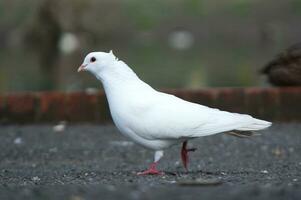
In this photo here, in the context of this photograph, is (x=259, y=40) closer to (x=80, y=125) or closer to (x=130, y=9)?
(x=130, y=9)

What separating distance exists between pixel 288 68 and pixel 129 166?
11.4 feet

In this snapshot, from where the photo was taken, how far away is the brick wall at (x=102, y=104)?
36.8 feet

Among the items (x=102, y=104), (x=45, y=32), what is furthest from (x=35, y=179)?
(x=45, y=32)

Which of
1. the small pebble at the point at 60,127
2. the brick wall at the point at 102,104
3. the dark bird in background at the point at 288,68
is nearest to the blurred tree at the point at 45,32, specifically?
the brick wall at the point at 102,104

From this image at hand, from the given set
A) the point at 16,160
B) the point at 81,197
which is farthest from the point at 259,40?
the point at 81,197

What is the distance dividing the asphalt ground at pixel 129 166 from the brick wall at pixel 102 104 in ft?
0.56

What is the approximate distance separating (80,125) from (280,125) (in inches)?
89.9

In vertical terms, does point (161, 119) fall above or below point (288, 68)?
below

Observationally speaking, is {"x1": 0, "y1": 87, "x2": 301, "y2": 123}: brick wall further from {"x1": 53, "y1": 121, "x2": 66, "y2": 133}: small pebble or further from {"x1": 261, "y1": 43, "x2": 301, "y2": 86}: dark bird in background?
{"x1": 261, "y1": 43, "x2": 301, "y2": 86}: dark bird in background

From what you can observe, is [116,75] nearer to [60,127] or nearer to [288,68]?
[60,127]

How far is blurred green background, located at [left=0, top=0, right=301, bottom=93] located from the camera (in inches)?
902

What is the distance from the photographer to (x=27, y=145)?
10.1m

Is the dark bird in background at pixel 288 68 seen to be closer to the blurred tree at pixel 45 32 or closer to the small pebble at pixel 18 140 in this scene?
the small pebble at pixel 18 140

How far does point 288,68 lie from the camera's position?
11.4 m
